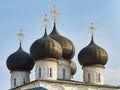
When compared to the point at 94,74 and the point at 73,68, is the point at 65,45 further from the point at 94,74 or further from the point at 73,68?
the point at 94,74

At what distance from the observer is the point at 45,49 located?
52.2 meters

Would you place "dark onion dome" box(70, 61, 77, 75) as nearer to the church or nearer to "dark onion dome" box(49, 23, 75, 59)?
the church

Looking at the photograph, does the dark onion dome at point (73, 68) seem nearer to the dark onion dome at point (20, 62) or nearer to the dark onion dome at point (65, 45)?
the dark onion dome at point (65, 45)

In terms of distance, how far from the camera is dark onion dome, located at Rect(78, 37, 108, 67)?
179ft

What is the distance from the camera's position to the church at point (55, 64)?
170 ft

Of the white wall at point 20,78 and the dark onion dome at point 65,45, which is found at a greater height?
the dark onion dome at point 65,45

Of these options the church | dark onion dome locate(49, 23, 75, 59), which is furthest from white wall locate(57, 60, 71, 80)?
dark onion dome locate(49, 23, 75, 59)

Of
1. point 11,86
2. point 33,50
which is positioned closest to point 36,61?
point 33,50

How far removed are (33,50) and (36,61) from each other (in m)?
0.96

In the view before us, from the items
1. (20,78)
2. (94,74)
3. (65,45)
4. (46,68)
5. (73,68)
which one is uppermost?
(65,45)

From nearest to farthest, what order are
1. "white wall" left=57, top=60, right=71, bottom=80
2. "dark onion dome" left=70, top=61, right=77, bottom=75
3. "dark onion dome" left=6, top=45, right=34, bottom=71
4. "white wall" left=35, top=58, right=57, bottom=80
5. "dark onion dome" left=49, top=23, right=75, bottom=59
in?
"white wall" left=35, top=58, right=57, bottom=80 < "white wall" left=57, top=60, right=71, bottom=80 < "dark onion dome" left=6, top=45, right=34, bottom=71 < "dark onion dome" left=49, top=23, right=75, bottom=59 < "dark onion dome" left=70, top=61, right=77, bottom=75

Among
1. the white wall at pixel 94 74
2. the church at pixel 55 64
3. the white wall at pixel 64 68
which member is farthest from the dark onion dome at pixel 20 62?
the white wall at pixel 94 74

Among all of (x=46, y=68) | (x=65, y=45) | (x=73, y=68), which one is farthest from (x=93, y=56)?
(x=46, y=68)

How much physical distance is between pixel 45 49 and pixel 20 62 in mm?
3764
